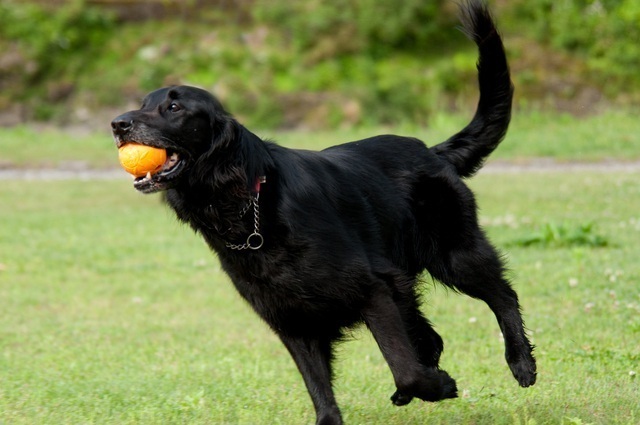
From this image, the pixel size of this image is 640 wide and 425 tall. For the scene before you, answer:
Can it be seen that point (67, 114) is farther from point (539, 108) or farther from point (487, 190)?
point (487, 190)

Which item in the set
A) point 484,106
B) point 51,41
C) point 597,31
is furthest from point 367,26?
point 484,106

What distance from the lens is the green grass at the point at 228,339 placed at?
5242 millimetres

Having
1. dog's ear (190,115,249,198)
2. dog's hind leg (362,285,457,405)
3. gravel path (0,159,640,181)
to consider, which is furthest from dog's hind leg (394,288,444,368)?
gravel path (0,159,640,181)

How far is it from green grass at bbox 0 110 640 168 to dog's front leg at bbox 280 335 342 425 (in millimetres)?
13928

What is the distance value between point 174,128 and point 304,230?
79 centimetres

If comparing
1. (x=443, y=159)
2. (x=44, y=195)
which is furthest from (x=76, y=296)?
(x=44, y=195)

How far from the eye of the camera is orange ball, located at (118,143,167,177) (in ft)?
13.9

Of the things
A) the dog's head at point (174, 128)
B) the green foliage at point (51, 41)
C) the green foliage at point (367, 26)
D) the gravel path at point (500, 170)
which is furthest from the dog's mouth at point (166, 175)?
the green foliage at point (51, 41)

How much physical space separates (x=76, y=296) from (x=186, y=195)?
480 centimetres

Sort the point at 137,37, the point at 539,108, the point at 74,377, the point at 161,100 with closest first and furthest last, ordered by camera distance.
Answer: the point at 161,100, the point at 74,377, the point at 539,108, the point at 137,37

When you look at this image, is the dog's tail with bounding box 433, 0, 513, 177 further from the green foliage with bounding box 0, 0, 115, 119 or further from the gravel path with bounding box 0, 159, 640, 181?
the green foliage with bounding box 0, 0, 115, 119

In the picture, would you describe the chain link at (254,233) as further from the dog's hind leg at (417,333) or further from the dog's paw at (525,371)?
the dog's paw at (525,371)

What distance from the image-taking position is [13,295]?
884 centimetres

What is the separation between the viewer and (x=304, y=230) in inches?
175
